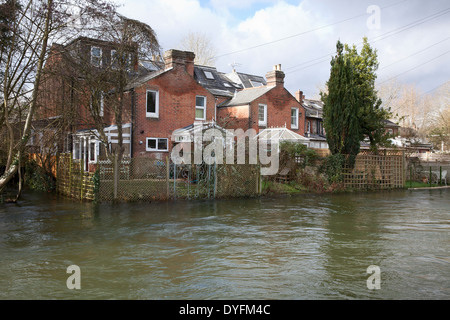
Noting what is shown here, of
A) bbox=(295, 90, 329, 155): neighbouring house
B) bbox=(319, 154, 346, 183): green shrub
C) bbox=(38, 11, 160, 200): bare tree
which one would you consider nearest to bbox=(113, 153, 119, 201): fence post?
bbox=(38, 11, 160, 200): bare tree

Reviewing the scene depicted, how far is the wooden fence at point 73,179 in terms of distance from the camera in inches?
568

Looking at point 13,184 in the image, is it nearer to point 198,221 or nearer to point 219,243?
point 198,221

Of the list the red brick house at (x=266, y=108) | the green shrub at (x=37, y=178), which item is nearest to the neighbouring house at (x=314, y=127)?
the red brick house at (x=266, y=108)

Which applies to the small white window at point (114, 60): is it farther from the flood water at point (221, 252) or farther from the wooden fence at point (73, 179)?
the flood water at point (221, 252)

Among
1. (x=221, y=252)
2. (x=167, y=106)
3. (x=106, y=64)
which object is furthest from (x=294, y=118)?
(x=221, y=252)

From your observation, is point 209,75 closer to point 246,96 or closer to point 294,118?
point 246,96

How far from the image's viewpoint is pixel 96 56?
59.3ft

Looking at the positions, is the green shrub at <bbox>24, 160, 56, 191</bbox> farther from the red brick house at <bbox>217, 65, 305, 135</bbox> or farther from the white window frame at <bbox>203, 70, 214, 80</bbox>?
the white window frame at <bbox>203, 70, 214, 80</bbox>

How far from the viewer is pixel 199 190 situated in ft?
51.2

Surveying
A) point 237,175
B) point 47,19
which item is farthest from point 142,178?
point 47,19

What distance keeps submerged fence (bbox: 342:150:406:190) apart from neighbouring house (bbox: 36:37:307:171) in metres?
7.14

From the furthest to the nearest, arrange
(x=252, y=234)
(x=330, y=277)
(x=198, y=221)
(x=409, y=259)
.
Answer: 1. (x=198, y=221)
2. (x=252, y=234)
3. (x=409, y=259)
4. (x=330, y=277)

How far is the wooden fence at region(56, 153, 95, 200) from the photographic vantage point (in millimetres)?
14438

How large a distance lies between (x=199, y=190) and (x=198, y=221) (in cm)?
481
